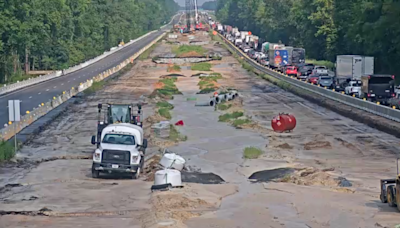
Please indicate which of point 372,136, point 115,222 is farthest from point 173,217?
point 372,136

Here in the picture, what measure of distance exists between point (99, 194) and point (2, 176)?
20.0ft

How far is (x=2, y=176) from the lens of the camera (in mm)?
31312

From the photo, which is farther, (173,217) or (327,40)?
(327,40)

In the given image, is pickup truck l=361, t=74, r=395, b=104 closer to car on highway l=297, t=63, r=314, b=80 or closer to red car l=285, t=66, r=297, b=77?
car on highway l=297, t=63, r=314, b=80

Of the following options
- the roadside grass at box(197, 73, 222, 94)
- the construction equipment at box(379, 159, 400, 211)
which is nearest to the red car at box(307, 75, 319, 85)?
the roadside grass at box(197, 73, 222, 94)

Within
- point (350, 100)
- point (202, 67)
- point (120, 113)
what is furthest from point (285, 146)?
point (202, 67)

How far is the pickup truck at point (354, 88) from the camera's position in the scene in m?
63.9

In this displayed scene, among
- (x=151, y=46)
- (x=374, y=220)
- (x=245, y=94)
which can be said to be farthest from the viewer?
(x=151, y=46)

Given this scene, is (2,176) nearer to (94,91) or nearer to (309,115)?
(309,115)

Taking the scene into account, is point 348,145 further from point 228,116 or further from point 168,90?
point 168,90

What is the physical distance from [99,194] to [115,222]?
4642 mm

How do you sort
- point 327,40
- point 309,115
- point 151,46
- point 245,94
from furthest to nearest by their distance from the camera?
1. point 151,46
2. point 327,40
3. point 245,94
4. point 309,115

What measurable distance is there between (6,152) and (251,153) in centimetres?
1110

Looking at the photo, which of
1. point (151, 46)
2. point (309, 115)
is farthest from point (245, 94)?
point (151, 46)
